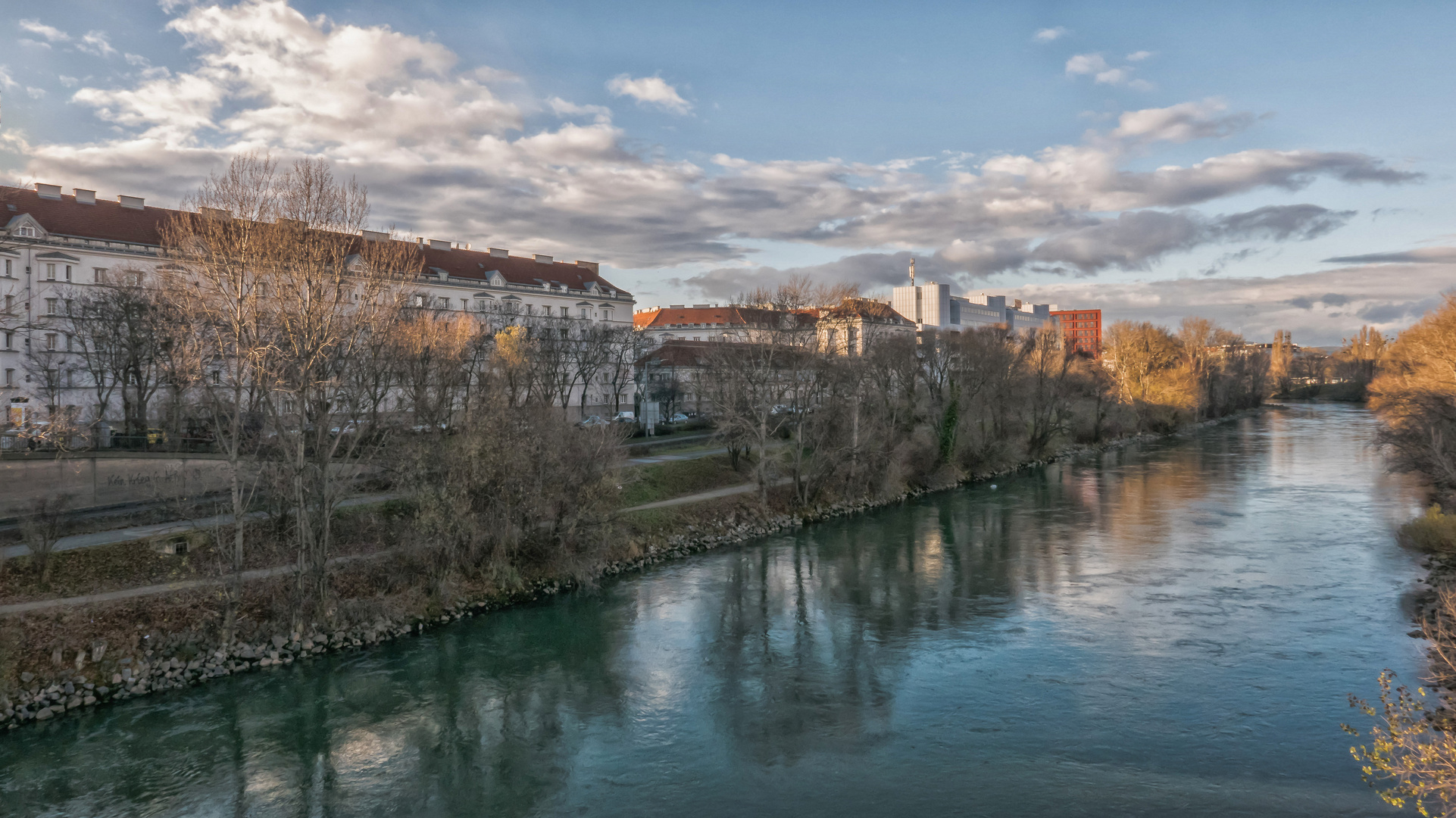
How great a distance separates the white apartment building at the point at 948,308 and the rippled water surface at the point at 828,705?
9561 cm

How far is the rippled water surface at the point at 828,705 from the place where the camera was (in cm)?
1235

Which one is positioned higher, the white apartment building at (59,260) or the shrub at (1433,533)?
the white apartment building at (59,260)

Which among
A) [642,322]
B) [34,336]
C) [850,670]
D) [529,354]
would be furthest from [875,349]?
[642,322]

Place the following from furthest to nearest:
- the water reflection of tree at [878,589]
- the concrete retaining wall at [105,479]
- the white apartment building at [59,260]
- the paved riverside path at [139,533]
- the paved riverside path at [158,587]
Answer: the white apartment building at [59,260], the concrete retaining wall at [105,479], the paved riverside path at [139,533], the paved riverside path at [158,587], the water reflection of tree at [878,589]

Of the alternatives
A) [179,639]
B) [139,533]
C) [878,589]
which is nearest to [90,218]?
[139,533]

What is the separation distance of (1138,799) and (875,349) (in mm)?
31303

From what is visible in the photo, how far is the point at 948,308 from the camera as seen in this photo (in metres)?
131

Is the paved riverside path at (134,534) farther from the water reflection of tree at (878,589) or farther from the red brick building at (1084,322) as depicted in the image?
the red brick building at (1084,322)

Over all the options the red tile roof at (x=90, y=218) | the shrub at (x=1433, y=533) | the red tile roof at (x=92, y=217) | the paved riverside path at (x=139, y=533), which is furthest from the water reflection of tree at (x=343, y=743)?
the red tile roof at (x=90, y=218)

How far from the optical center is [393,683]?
16.9 m

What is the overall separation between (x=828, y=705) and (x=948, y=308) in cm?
12156

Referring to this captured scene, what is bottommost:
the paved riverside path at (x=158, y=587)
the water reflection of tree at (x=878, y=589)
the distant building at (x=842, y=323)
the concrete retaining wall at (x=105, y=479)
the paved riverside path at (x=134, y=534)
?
the water reflection of tree at (x=878, y=589)

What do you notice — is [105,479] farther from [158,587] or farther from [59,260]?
[59,260]

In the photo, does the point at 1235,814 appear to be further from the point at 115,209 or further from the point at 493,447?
the point at 115,209
